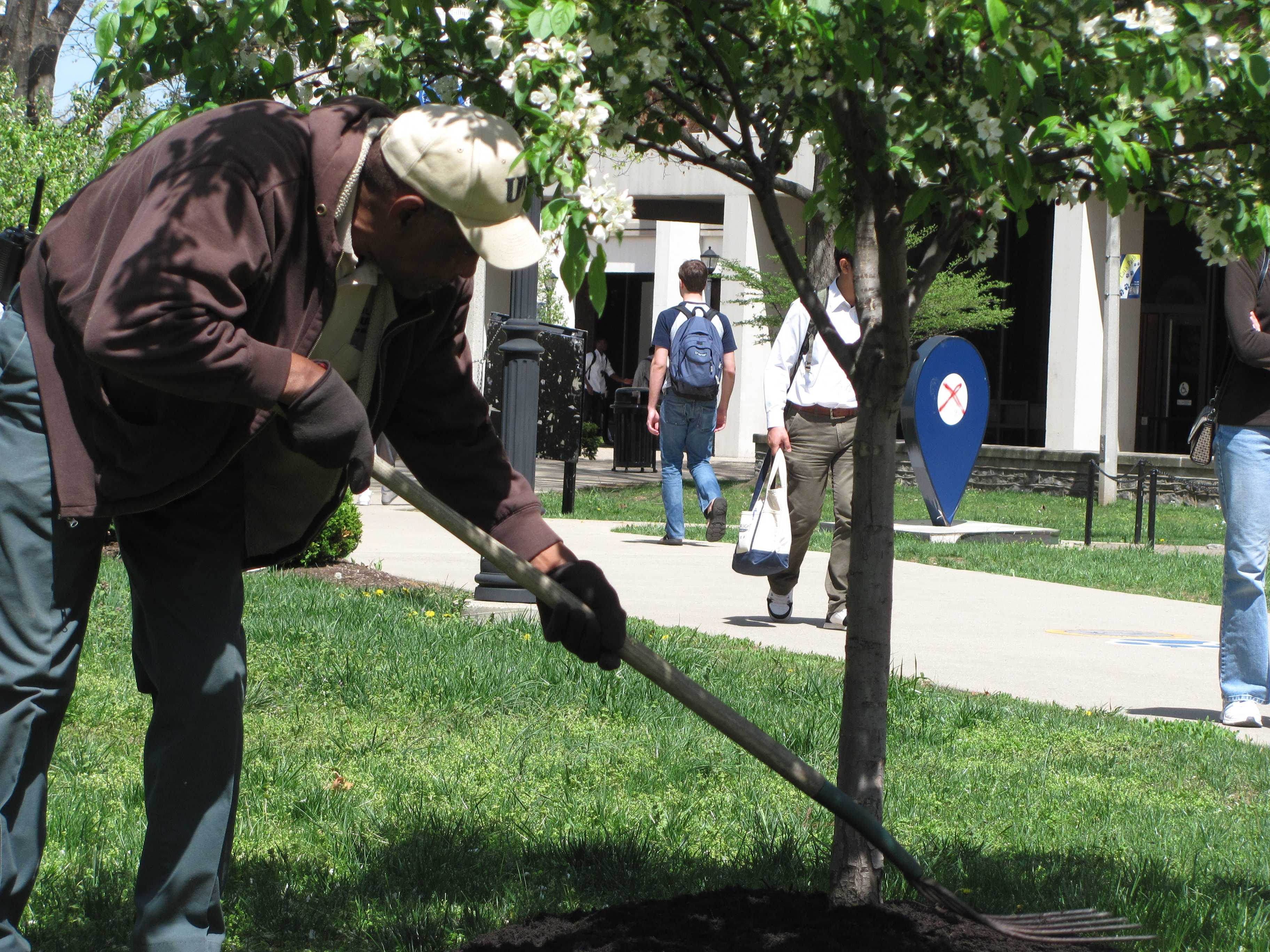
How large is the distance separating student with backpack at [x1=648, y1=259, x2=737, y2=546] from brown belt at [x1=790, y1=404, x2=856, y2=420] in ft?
8.51

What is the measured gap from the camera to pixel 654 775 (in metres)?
4.29

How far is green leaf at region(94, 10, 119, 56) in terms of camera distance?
237 centimetres

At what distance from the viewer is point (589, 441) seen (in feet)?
80.3

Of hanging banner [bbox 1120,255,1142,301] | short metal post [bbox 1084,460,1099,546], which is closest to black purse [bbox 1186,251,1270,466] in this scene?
short metal post [bbox 1084,460,1099,546]

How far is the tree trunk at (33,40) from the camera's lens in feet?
58.8

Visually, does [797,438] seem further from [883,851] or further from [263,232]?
[263,232]

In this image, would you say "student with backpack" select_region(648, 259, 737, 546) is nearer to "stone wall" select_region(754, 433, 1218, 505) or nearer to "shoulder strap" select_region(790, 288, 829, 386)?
"shoulder strap" select_region(790, 288, 829, 386)

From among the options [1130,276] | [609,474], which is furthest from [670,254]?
[1130,276]

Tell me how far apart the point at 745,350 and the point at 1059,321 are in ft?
18.5

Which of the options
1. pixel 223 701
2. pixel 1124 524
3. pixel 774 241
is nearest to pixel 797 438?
pixel 774 241

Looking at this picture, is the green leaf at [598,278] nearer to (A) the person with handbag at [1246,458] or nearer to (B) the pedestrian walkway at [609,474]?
(A) the person with handbag at [1246,458]

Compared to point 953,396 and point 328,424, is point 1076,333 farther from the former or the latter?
point 328,424

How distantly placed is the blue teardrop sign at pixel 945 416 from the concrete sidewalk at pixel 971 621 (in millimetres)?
1492

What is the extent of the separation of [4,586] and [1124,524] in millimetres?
14021
